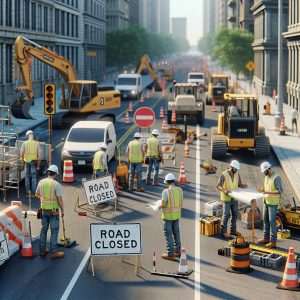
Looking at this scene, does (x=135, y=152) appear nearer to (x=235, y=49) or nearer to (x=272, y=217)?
(x=272, y=217)

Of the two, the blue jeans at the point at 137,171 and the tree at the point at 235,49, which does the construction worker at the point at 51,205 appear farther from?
the tree at the point at 235,49

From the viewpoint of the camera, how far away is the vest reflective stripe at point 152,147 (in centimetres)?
2614

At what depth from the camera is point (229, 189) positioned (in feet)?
62.0

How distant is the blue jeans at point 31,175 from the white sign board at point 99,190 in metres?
3.68

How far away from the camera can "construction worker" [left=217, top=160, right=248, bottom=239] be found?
1886 cm

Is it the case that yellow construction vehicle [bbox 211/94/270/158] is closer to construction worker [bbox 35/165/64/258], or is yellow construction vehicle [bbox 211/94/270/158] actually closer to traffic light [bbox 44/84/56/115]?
traffic light [bbox 44/84/56/115]

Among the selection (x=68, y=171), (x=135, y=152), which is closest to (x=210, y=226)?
(x=135, y=152)

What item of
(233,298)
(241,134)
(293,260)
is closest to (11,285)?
(233,298)

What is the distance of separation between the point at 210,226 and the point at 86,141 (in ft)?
35.2

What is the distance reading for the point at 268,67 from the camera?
240 ft

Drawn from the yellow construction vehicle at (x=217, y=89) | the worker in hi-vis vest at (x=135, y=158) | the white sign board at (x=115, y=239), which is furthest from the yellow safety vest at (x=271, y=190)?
the yellow construction vehicle at (x=217, y=89)

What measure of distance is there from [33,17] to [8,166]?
4756cm

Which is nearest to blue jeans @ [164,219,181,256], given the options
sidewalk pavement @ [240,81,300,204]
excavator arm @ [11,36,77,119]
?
sidewalk pavement @ [240,81,300,204]

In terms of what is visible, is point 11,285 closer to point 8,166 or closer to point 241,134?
point 8,166
